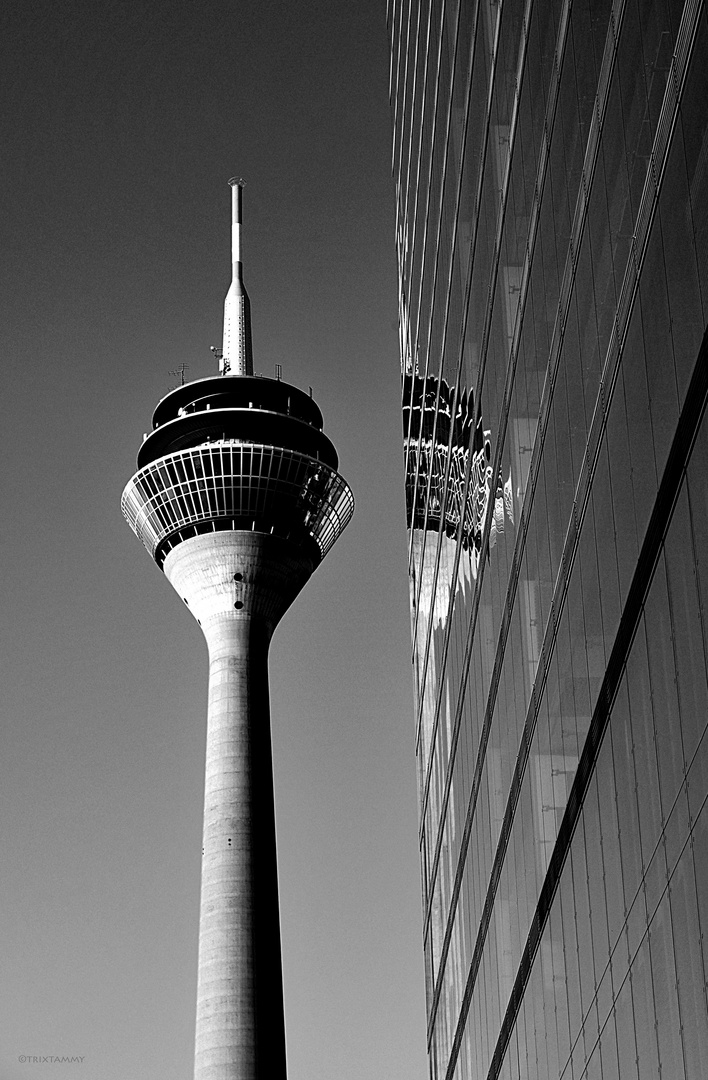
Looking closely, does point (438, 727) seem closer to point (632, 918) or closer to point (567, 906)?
point (567, 906)

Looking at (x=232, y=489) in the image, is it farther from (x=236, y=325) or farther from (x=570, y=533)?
(x=570, y=533)

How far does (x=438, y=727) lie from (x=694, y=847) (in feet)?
83.0

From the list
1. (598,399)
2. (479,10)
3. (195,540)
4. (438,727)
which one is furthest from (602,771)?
(195,540)

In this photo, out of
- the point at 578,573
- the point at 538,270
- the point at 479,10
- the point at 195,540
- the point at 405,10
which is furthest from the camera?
the point at 195,540

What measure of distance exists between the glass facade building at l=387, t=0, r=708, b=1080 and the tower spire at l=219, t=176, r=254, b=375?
50.8 meters

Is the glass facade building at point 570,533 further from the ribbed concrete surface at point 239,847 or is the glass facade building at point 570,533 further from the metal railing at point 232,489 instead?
the metal railing at point 232,489

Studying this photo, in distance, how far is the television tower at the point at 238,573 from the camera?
67.0 meters

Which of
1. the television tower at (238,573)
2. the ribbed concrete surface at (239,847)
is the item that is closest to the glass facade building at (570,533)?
the ribbed concrete surface at (239,847)

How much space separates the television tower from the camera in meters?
67.0

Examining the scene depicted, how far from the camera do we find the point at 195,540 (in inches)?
3221

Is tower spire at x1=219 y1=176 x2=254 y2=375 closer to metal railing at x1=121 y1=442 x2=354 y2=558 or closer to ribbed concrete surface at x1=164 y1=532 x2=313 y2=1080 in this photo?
metal railing at x1=121 y1=442 x2=354 y2=558

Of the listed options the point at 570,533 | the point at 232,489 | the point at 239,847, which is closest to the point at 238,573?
the point at 232,489

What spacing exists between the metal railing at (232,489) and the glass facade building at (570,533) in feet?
142

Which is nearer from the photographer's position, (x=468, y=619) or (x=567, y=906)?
(x=567, y=906)
